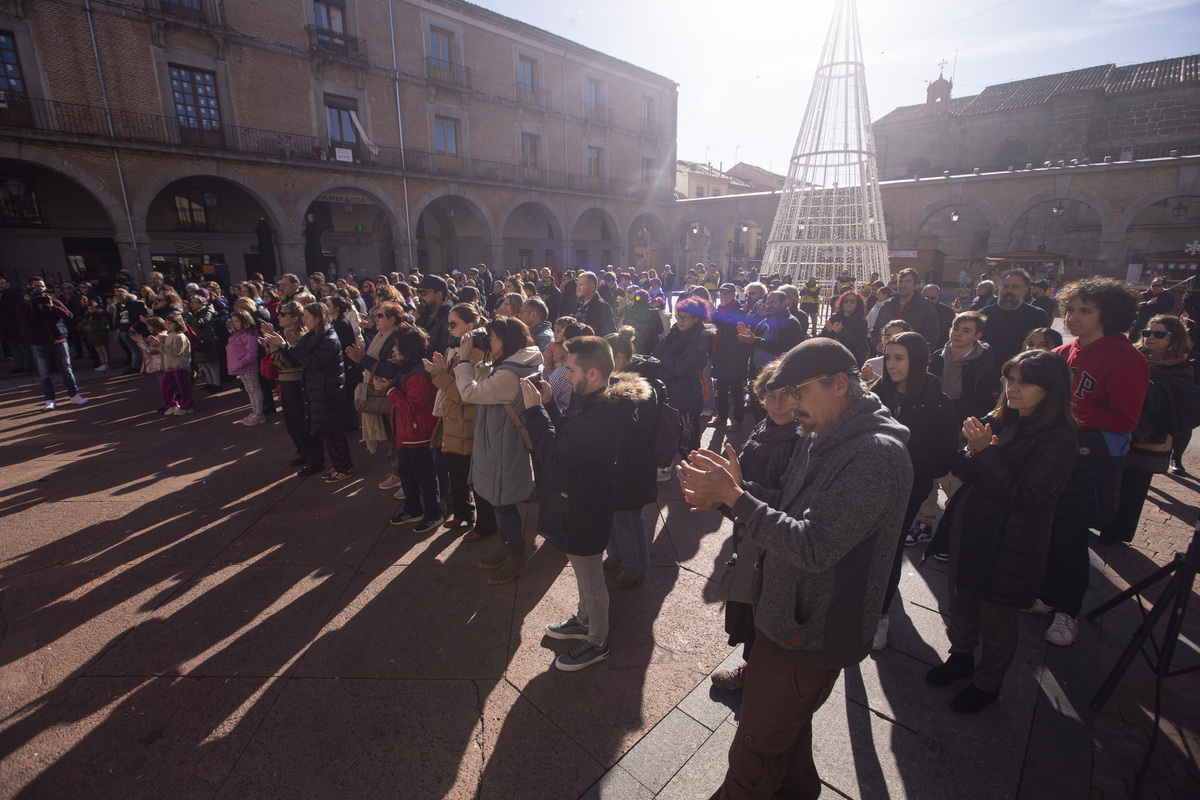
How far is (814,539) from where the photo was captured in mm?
1515

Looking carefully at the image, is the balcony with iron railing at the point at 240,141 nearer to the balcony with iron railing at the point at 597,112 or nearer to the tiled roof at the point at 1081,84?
the balcony with iron railing at the point at 597,112

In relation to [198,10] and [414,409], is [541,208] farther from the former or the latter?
[414,409]

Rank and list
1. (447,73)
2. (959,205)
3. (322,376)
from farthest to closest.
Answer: (959,205) → (447,73) → (322,376)

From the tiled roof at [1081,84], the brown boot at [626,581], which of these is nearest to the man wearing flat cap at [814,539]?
the brown boot at [626,581]

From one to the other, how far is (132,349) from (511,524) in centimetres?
1136

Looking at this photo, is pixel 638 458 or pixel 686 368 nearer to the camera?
pixel 638 458

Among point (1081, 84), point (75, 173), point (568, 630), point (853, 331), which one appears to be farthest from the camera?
point (1081, 84)

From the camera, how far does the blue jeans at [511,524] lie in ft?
11.9

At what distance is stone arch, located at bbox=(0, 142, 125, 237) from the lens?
13094 millimetres

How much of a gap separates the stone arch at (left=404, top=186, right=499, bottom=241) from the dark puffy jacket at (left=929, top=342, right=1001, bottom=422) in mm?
20305

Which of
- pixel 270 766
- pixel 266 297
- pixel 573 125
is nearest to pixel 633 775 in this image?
pixel 270 766

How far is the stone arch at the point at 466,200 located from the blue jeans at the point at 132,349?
36.3ft

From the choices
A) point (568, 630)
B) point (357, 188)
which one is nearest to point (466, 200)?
point (357, 188)

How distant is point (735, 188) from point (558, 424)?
50229 mm
